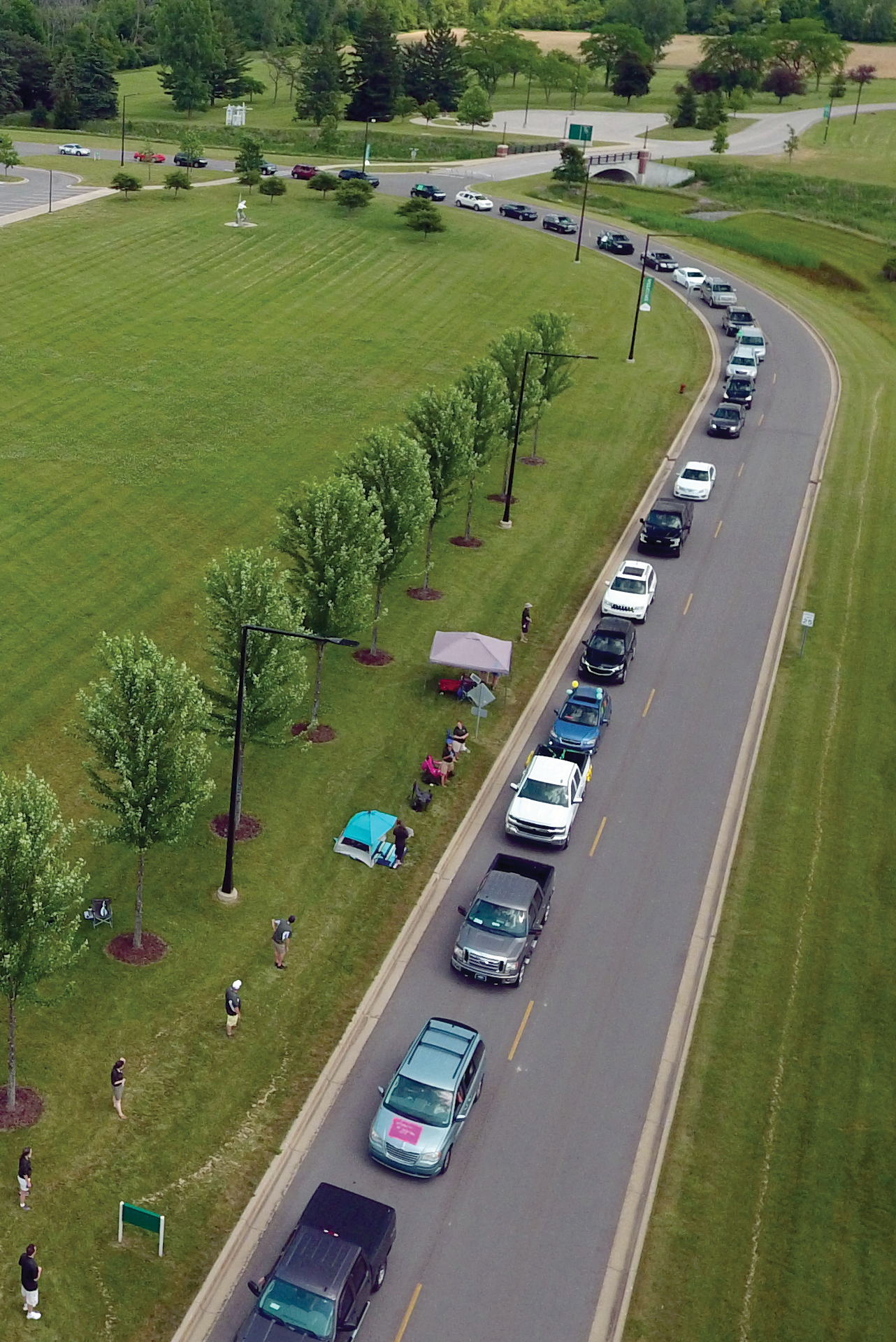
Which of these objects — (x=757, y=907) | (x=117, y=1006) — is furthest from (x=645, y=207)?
(x=117, y=1006)

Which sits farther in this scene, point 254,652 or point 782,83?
point 782,83

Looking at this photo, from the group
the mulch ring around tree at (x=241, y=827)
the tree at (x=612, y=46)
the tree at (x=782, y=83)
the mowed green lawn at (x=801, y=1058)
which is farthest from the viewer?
the tree at (x=782, y=83)

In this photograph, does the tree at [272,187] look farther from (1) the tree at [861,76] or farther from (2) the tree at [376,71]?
(1) the tree at [861,76]

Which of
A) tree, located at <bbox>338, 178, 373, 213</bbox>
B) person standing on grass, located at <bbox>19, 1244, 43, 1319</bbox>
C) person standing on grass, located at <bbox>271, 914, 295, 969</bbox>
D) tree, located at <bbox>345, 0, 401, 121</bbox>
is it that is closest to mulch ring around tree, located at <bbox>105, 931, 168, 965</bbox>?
person standing on grass, located at <bbox>271, 914, 295, 969</bbox>

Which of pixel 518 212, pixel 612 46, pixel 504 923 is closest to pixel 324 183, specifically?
pixel 518 212

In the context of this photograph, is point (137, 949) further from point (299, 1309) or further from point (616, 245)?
point (616, 245)

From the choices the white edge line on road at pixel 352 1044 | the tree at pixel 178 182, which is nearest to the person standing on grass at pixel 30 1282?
the white edge line on road at pixel 352 1044
